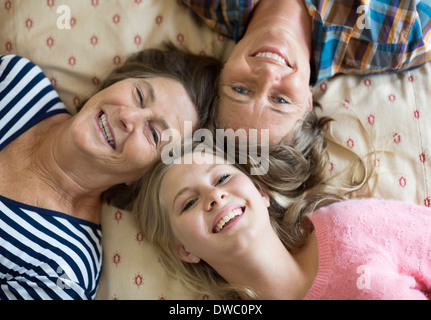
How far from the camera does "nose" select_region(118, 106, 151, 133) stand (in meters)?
1.44

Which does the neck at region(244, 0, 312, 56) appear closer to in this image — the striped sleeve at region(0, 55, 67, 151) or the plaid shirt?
the plaid shirt

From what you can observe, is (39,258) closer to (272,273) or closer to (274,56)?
(272,273)

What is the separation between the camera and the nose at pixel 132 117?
56.7 inches

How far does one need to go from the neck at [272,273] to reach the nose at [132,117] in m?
0.50

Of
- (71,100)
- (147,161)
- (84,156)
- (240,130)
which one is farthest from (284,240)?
(71,100)

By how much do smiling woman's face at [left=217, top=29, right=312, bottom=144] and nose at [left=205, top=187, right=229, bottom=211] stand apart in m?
0.25

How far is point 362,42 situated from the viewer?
172 centimetres

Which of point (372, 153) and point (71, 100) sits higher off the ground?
point (71, 100)

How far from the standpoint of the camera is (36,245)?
4.82 feet

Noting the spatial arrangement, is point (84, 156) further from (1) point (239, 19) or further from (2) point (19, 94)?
(1) point (239, 19)

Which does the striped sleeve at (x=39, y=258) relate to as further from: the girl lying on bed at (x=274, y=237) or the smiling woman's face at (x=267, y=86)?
the smiling woman's face at (x=267, y=86)

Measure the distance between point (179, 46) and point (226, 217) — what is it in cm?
80

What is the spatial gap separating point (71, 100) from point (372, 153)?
1128mm

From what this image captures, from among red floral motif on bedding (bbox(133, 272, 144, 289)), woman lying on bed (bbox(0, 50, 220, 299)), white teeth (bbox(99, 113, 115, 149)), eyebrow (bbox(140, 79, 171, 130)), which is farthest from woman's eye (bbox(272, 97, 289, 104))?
red floral motif on bedding (bbox(133, 272, 144, 289))
